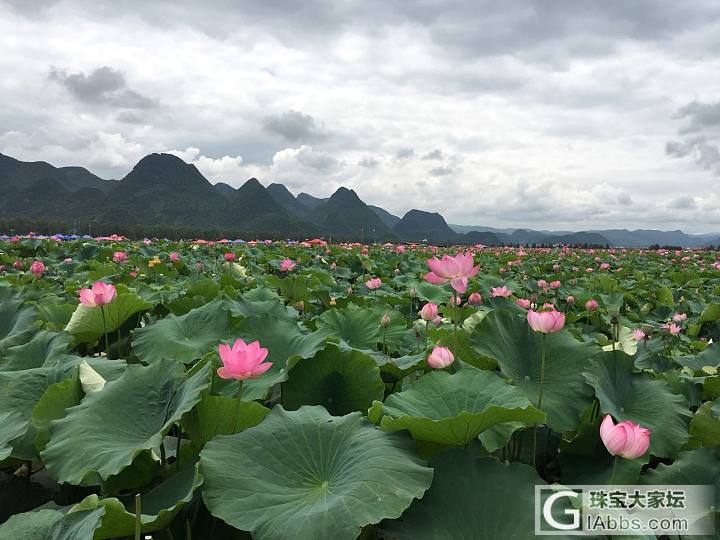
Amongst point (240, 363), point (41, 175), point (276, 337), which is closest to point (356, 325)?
point (276, 337)

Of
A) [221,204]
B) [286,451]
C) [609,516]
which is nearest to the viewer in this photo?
[609,516]

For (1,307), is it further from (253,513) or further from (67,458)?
(253,513)

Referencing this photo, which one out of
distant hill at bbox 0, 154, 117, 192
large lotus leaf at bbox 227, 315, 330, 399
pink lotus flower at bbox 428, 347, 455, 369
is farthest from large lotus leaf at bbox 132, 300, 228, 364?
distant hill at bbox 0, 154, 117, 192

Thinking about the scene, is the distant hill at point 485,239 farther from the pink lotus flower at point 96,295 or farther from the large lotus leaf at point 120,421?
the large lotus leaf at point 120,421

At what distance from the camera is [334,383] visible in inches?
55.7

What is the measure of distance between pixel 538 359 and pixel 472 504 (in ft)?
2.51

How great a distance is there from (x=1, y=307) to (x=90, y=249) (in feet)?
17.0

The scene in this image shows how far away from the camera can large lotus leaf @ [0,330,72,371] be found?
168cm

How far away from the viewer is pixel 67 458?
1.07m

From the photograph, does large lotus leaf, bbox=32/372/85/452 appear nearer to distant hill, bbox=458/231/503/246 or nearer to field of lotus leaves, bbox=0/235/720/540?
field of lotus leaves, bbox=0/235/720/540

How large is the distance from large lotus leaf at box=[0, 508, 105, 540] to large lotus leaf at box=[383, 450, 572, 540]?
1.72ft

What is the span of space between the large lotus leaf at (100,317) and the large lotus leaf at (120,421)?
2.54 ft

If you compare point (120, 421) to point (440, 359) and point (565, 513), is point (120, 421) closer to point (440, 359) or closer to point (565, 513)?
point (440, 359)

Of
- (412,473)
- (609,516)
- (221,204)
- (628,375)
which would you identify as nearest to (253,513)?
(412,473)
